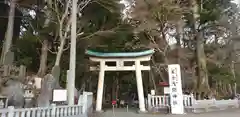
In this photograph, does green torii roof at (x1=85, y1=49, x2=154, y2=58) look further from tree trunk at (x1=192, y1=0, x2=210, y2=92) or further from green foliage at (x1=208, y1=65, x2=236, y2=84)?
green foliage at (x1=208, y1=65, x2=236, y2=84)

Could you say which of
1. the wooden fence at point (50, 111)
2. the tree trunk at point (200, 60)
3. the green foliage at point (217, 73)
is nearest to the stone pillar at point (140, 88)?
the tree trunk at point (200, 60)

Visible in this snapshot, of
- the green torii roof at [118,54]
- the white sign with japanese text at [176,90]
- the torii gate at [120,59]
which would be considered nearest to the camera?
the white sign with japanese text at [176,90]

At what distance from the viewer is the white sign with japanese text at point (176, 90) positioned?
42.6ft

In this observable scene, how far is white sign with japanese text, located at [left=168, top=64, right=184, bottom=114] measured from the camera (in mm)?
12977

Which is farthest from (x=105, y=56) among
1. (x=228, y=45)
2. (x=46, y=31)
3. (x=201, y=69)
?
(x=228, y=45)

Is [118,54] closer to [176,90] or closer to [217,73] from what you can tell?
[176,90]

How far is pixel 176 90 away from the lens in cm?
1299

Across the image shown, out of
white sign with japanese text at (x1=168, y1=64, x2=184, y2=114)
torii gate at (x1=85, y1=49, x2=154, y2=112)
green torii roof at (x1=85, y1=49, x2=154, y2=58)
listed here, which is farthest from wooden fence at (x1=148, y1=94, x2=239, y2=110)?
green torii roof at (x1=85, y1=49, x2=154, y2=58)

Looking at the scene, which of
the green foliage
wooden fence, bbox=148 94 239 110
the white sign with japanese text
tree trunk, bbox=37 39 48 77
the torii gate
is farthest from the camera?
the green foliage

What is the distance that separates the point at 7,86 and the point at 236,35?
63.3ft

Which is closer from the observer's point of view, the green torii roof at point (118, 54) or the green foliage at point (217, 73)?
the green torii roof at point (118, 54)

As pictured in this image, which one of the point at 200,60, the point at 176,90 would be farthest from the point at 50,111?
the point at 200,60

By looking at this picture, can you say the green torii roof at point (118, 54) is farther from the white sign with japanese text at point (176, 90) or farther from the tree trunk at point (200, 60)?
the tree trunk at point (200, 60)

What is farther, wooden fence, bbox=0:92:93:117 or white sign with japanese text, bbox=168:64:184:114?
white sign with japanese text, bbox=168:64:184:114
